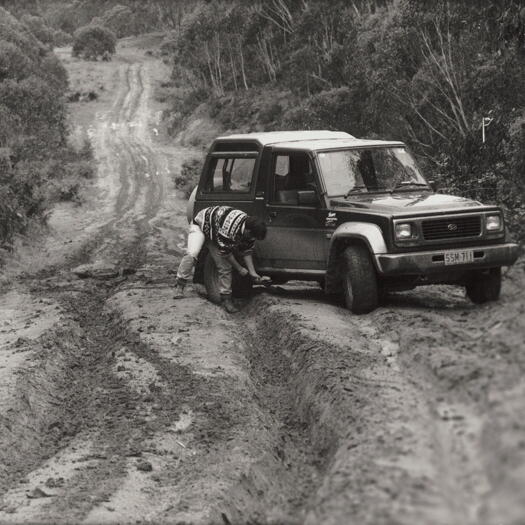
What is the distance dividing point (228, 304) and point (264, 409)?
13.0ft

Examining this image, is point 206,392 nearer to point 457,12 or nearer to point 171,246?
point 171,246

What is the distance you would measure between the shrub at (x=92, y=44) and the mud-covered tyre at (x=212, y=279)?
79.9 meters

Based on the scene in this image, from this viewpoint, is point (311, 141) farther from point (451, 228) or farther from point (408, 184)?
point (451, 228)

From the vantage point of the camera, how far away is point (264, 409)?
26.5ft

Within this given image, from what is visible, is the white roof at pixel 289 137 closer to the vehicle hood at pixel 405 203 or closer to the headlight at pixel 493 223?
the vehicle hood at pixel 405 203

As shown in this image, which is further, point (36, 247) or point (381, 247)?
point (36, 247)

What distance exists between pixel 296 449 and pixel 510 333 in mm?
1894

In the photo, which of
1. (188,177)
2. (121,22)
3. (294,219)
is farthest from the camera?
(121,22)

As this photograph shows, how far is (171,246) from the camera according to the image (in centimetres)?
2028

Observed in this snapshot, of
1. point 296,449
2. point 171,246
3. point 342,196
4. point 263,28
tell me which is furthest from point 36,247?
point 263,28

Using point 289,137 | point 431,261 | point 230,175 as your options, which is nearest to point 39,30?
point 230,175

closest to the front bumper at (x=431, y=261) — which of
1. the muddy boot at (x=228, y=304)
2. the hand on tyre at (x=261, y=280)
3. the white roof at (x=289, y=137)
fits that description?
the hand on tyre at (x=261, y=280)

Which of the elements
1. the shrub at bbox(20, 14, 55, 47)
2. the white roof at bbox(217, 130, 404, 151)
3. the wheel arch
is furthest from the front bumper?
the shrub at bbox(20, 14, 55, 47)

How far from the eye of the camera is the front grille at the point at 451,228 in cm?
991
